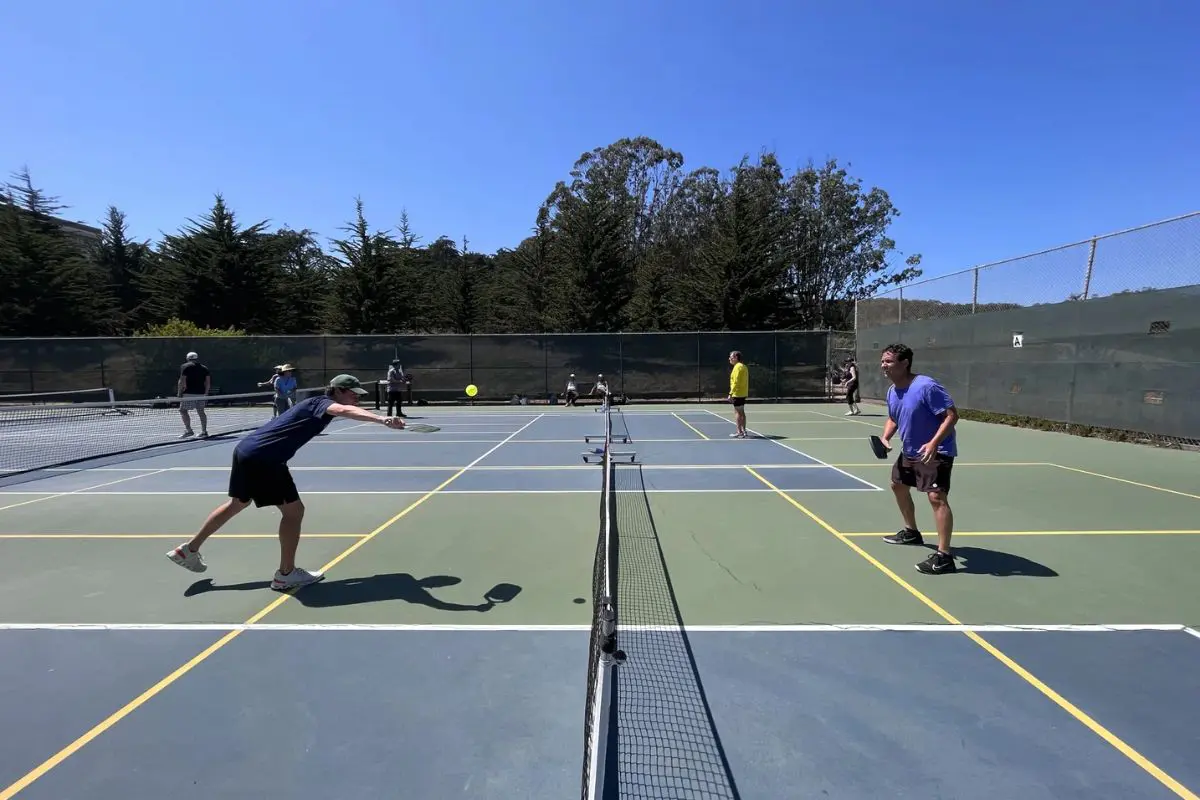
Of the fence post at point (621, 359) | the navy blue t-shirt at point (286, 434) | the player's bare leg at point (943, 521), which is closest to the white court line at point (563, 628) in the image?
the player's bare leg at point (943, 521)

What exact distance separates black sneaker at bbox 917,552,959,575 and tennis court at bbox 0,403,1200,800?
20 cm

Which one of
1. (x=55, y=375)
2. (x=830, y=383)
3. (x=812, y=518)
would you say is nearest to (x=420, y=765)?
(x=812, y=518)

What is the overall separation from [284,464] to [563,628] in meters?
2.48

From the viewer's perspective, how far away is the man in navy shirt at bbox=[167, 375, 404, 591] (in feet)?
15.6

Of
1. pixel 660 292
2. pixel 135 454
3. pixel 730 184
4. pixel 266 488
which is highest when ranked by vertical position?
pixel 730 184

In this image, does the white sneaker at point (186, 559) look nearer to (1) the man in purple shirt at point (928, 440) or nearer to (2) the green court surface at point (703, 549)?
(2) the green court surface at point (703, 549)

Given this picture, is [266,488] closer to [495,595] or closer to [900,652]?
[495,595]

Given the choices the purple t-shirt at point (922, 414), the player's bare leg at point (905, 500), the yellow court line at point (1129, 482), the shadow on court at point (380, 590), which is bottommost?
the shadow on court at point (380, 590)

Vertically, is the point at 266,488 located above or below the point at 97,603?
above

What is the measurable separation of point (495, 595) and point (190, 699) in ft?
6.49

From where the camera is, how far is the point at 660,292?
131ft

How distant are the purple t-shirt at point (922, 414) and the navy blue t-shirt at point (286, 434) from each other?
462 centimetres

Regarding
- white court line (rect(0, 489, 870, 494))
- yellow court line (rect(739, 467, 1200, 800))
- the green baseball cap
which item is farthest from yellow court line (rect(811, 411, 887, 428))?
the green baseball cap

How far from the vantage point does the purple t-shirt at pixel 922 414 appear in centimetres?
522
